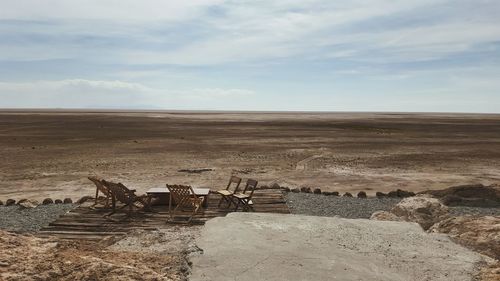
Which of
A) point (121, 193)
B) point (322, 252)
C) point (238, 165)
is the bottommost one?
point (238, 165)

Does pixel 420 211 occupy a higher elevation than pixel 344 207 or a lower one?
higher

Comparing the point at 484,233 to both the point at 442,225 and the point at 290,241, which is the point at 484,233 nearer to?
the point at 442,225

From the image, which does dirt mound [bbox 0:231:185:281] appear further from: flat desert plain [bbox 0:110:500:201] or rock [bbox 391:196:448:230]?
flat desert plain [bbox 0:110:500:201]

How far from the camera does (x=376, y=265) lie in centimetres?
578

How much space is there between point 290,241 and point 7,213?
31.8 ft

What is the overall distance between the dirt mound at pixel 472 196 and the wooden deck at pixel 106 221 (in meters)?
6.14

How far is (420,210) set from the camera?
10.5 m

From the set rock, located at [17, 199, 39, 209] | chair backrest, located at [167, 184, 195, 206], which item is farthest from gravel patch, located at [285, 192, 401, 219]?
rock, located at [17, 199, 39, 209]

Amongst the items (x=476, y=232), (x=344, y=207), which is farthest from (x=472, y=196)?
(x=476, y=232)

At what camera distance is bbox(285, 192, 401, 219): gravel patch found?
12727 mm

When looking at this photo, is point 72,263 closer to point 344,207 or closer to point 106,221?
point 106,221

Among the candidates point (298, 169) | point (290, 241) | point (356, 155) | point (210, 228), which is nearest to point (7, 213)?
point (210, 228)

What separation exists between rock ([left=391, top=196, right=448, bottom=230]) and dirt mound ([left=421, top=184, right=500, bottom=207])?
3902mm

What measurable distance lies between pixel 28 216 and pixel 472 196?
44.9 ft
